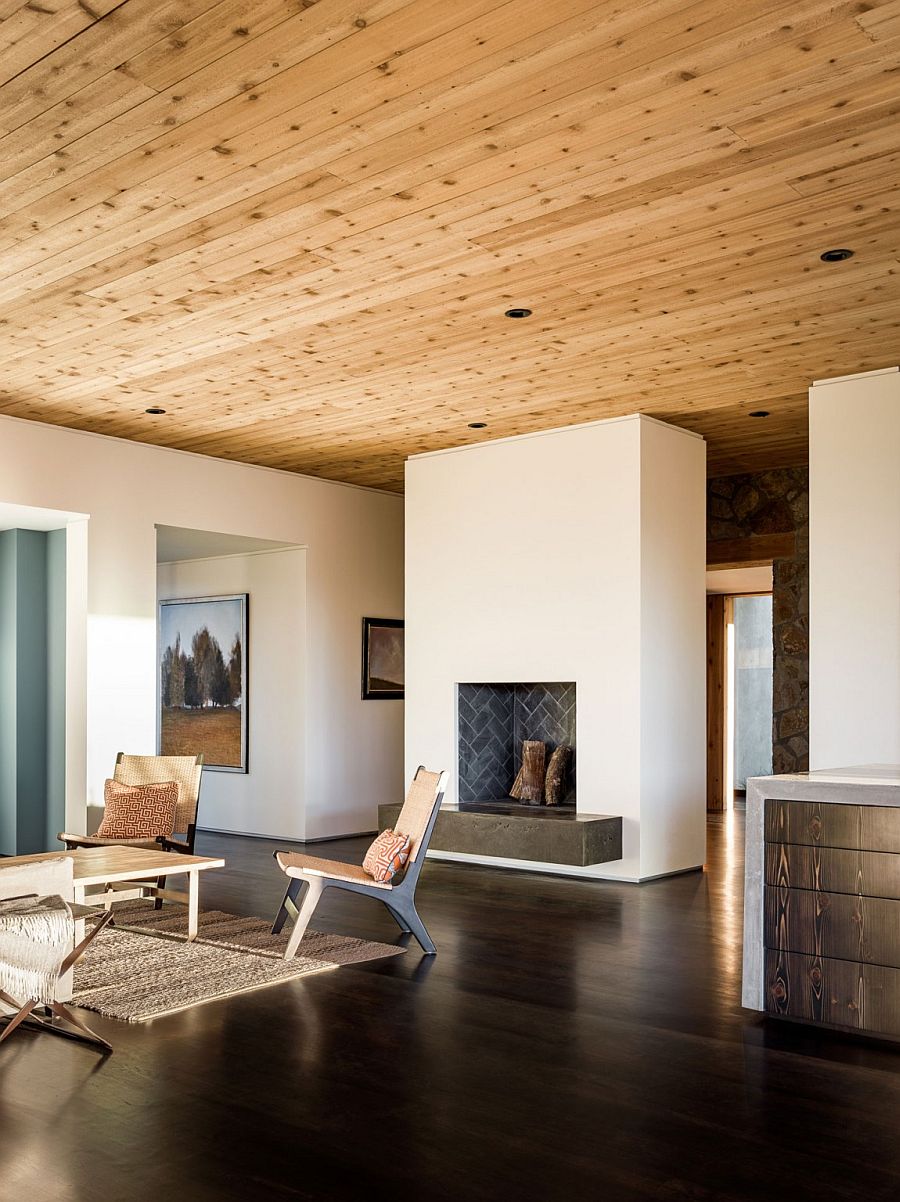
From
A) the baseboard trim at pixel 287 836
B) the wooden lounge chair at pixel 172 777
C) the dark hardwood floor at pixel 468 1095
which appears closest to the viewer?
the dark hardwood floor at pixel 468 1095

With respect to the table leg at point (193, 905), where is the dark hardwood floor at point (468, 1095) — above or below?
below

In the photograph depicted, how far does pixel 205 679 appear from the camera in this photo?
9.91 meters

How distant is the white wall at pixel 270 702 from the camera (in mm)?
9102

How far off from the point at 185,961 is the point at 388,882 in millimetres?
943

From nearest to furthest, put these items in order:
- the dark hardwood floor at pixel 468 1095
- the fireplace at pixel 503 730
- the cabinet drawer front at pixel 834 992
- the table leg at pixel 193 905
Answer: the dark hardwood floor at pixel 468 1095
the cabinet drawer front at pixel 834 992
the table leg at pixel 193 905
the fireplace at pixel 503 730

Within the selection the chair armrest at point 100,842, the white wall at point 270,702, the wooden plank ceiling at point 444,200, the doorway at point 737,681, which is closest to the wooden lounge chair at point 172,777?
the chair armrest at point 100,842

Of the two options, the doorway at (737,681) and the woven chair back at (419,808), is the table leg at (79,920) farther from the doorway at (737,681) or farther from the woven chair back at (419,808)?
the doorway at (737,681)

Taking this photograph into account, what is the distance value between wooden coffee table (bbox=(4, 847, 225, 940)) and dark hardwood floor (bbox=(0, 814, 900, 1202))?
0.86 metres

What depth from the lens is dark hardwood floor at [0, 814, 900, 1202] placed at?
8.78 ft

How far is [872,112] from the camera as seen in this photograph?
11.0ft

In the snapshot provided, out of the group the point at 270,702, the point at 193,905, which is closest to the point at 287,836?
the point at 270,702

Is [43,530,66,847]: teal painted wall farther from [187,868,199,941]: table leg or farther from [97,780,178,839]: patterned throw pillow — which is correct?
[187,868,199,941]: table leg

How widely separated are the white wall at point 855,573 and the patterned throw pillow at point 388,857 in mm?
2325

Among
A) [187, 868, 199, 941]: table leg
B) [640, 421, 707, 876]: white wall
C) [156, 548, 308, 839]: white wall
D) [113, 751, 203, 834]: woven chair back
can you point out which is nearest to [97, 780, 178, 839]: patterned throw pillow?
[113, 751, 203, 834]: woven chair back
